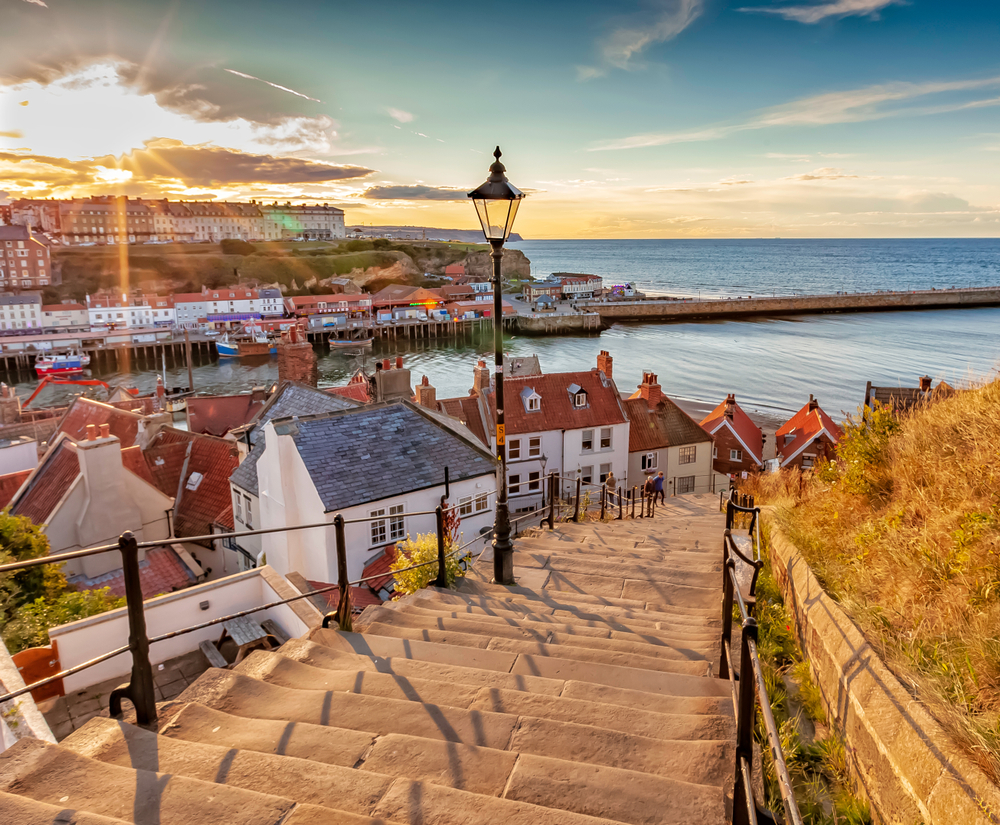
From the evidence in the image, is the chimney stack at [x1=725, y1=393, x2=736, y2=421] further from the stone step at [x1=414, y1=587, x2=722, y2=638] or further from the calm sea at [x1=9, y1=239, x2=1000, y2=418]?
the stone step at [x1=414, y1=587, x2=722, y2=638]

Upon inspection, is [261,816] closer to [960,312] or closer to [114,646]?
[114,646]

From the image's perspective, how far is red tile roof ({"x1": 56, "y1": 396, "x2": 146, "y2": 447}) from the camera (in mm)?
28309

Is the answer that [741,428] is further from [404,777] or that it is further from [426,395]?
[404,777]

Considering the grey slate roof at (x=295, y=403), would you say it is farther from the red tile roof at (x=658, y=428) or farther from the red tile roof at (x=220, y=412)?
the red tile roof at (x=658, y=428)

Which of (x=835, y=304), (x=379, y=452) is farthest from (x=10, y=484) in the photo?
(x=835, y=304)

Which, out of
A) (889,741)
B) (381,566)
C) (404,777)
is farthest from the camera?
(381,566)

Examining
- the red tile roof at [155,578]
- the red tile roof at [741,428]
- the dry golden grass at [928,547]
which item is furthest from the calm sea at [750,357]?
the dry golden grass at [928,547]

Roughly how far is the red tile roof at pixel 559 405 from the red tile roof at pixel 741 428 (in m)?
6.97

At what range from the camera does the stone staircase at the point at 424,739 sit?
2.86 meters

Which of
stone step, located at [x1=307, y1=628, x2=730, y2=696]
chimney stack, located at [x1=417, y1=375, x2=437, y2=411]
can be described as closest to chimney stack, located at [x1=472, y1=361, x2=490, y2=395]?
chimney stack, located at [x1=417, y1=375, x2=437, y2=411]

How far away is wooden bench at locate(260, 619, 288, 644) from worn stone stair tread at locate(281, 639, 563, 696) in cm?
609

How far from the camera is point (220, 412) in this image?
3684cm

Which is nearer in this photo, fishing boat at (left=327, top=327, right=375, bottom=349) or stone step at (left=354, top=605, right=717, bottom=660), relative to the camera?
stone step at (left=354, top=605, right=717, bottom=660)

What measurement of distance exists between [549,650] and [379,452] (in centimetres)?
1578
